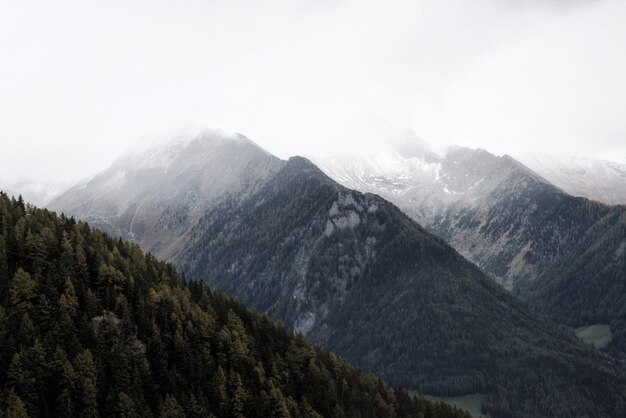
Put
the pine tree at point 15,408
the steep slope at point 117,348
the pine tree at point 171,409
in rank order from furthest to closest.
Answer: the pine tree at point 171,409 → the steep slope at point 117,348 → the pine tree at point 15,408

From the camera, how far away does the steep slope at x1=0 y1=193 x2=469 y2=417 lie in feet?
469

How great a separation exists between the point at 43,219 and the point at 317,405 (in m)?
91.3

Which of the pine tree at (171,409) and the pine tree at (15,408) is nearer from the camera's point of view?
the pine tree at (15,408)

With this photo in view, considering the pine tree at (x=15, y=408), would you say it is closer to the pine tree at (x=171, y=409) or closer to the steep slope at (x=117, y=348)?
the steep slope at (x=117, y=348)

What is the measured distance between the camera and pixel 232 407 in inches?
6575

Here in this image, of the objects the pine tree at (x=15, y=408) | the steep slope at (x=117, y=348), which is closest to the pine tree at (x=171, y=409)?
the steep slope at (x=117, y=348)

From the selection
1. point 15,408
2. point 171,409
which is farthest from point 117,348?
point 15,408

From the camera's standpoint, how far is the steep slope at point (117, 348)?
469ft

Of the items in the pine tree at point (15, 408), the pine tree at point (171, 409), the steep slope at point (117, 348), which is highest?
the steep slope at point (117, 348)

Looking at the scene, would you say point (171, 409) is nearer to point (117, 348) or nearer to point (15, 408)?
point (117, 348)

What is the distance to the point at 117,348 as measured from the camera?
15612 cm

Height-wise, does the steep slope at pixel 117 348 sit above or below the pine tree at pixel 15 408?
above

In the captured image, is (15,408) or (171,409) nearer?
(15,408)

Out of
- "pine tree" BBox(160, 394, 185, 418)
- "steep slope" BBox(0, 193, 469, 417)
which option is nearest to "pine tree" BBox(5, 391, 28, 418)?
"steep slope" BBox(0, 193, 469, 417)
